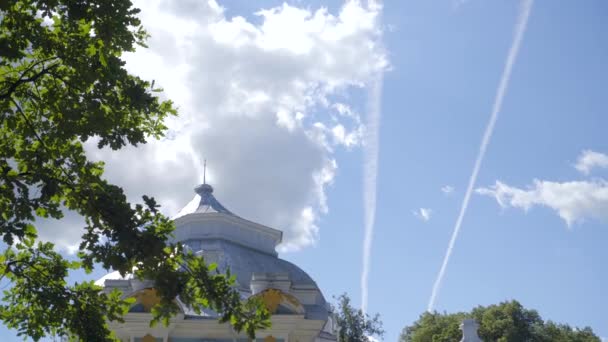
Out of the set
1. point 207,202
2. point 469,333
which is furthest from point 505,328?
point 207,202

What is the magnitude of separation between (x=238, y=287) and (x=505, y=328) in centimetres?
3508

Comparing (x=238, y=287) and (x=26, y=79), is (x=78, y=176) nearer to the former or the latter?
(x=26, y=79)

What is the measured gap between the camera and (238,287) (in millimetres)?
28375

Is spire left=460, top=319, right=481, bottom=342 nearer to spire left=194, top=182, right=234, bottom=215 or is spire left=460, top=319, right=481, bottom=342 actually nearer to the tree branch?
spire left=194, top=182, right=234, bottom=215

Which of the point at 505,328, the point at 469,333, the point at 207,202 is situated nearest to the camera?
the point at 207,202

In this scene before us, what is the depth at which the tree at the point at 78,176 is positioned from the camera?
986cm

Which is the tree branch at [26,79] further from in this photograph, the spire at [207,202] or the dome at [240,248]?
the spire at [207,202]

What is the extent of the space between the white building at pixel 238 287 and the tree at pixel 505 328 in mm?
25145

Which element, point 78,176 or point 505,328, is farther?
point 505,328

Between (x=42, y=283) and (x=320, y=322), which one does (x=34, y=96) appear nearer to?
(x=42, y=283)

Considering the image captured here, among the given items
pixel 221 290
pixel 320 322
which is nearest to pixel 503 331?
pixel 320 322

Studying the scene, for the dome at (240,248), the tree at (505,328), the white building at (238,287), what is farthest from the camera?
the tree at (505,328)

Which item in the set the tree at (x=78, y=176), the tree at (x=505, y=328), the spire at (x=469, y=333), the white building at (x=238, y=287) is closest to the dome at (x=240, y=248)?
the white building at (x=238, y=287)

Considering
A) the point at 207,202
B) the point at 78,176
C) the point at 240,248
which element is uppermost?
the point at 207,202
